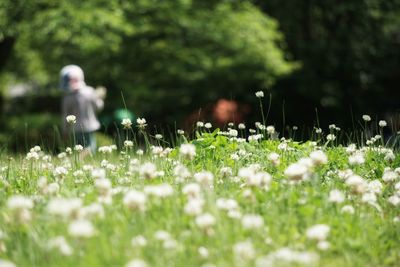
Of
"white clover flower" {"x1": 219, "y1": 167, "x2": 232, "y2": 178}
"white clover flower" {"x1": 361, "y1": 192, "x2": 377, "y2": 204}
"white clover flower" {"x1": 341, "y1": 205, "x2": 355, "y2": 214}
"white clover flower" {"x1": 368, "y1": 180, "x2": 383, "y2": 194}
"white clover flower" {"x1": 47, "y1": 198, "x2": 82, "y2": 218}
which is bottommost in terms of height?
"white clover flower" {"x1": 341, "y1": 205, "x2": 355, "y2": 214}

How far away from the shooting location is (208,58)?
15383 millimetres

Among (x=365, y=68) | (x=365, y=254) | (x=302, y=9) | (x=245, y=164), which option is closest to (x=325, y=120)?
(x=365, y=68)

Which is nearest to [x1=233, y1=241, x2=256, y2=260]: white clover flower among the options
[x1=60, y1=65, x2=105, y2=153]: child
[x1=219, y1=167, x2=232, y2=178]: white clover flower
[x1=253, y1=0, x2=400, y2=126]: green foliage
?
[x1=219, y1=167, x2=232, y2=178]: white clover flower

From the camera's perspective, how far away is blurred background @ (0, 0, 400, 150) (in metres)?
12.9

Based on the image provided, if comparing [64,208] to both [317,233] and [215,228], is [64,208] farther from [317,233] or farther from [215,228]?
[317,233]

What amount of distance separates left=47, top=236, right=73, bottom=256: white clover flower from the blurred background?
354 inches

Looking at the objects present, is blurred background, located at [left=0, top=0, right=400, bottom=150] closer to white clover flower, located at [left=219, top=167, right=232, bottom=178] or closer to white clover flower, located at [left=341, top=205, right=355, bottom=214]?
white clover flower, located at [left=219, top=167, right=232, bottom=178]

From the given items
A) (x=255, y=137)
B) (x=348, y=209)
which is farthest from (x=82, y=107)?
(x=348, y=209)

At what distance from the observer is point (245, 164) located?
5066mm

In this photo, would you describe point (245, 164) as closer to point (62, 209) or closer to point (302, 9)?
point (62, 209)

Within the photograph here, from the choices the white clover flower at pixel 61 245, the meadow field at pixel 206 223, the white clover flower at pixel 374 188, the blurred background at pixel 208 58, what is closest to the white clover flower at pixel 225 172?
the meadow field at pixel 206 223

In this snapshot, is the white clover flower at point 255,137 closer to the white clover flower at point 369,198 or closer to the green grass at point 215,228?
the green grass at point 215,228

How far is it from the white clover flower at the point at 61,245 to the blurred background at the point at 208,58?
8.98 metres

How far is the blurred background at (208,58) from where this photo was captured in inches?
508
